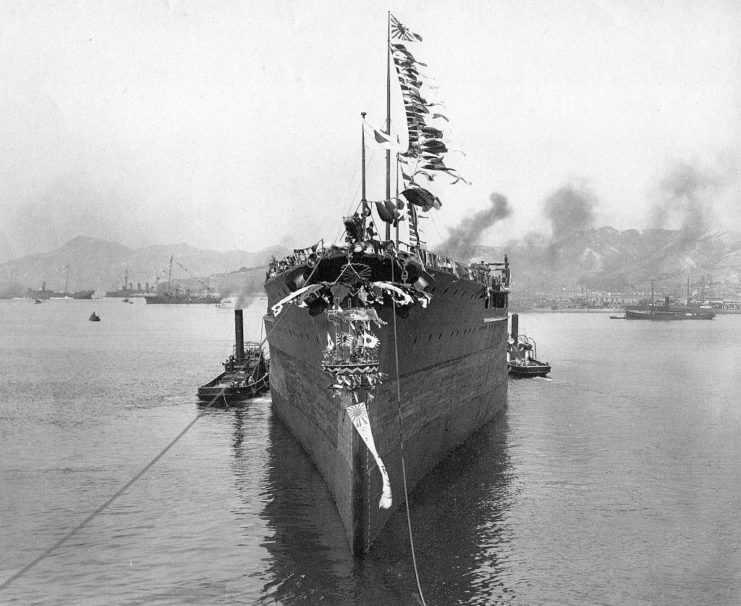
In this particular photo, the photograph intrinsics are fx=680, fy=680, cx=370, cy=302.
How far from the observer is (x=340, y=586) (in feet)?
40.2

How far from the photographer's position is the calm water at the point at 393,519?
41.3 feet

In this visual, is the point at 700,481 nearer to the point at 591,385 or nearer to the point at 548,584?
the point at 548,584

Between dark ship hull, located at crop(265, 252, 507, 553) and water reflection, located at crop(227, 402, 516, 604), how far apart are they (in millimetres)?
494

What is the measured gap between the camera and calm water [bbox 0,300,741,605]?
41.3 ft

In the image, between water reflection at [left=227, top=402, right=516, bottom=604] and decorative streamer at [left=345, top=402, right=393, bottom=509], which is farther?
decorative streamer at [left=345, top=402, right=393, bottom=509]

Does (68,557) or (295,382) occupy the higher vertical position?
(295,382)

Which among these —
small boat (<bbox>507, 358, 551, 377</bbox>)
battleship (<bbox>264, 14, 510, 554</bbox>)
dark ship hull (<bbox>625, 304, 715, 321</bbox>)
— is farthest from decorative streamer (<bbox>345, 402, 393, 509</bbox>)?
dark ship hull (<bbox>625, 304, 715, 321</bbox>)

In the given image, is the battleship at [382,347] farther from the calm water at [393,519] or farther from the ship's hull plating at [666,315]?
the ship's hull plating at [666,315]

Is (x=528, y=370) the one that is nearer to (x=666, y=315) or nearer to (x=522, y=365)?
(x=522, y=365)

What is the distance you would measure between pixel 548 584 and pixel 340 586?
12.8 ft

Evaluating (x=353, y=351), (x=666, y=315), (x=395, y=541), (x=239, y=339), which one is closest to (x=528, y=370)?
(x=239, y=339)

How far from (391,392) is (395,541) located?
125 inches

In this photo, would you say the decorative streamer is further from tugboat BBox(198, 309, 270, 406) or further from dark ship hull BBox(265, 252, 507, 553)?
tugboat BBox(198, 309, 270, 406)

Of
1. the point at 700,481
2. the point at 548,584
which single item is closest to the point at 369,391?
the point at 548,584
